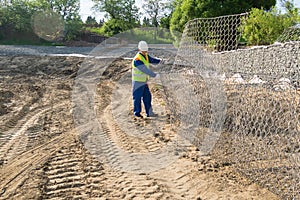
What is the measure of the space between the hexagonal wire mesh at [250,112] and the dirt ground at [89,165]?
0.27 m

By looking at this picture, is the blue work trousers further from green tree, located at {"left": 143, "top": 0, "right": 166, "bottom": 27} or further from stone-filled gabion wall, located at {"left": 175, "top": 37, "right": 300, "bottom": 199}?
green tree, located at {"left": 143, "top": 0, "right": 166, "bottom": 27}

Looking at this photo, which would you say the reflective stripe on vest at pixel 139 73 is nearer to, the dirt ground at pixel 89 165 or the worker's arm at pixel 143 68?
the worker's arm at pixel 143 68

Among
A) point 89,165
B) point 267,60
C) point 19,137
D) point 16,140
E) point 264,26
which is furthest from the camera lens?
point 264,26

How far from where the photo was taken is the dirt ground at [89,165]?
3.31 metres

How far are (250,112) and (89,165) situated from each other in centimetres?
265

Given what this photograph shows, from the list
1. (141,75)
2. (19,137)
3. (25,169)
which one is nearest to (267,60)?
(141,75)

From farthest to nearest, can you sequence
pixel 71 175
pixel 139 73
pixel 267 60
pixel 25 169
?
pixel 267 60 → pixel 139 73 → pixel 25 169 → pixel 71 175

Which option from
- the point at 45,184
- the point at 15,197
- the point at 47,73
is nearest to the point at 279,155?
the point at 45,184

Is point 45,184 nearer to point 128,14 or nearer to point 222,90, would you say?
point 222,90

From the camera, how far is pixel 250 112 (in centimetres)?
496

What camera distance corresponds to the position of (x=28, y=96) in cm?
817

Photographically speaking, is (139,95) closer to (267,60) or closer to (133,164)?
(133,164)

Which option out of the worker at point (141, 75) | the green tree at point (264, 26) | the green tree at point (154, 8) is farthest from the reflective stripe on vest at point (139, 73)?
the green tree at point (154, 8)

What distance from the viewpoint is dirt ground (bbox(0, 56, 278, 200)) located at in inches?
130
